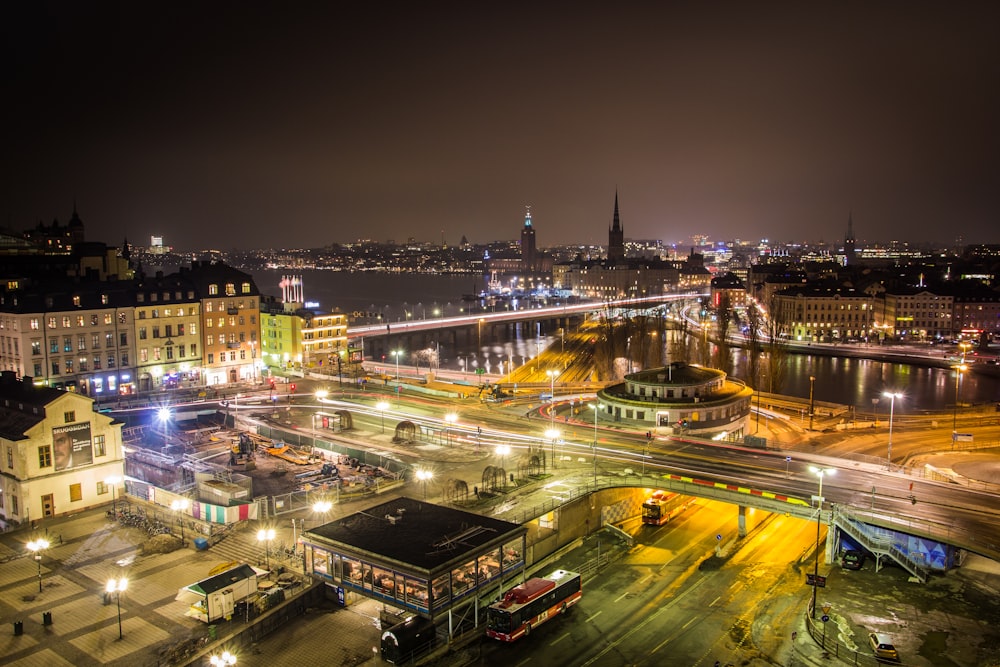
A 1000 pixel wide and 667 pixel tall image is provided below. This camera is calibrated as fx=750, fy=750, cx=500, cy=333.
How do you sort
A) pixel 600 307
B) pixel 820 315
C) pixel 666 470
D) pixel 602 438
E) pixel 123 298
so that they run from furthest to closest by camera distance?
pixel 600 307
pixel 820 315
pixel 123 298
pixel 602 438
pixel 666 470

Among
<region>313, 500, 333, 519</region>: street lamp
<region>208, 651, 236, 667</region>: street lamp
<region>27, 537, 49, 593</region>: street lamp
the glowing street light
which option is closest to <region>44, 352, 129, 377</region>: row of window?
the glowing street light

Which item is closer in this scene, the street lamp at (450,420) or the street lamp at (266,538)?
A: the street lamp at (266,538)

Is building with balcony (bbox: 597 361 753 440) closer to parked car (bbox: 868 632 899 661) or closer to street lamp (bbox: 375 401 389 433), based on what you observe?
street lamp (bbox: 375 401 389 433)

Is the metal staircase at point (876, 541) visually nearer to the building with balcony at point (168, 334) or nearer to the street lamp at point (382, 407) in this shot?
the street lamp at point (382, 407)

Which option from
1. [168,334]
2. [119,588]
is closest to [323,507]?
[119,588]

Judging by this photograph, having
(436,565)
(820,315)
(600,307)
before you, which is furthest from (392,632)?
(600,307)

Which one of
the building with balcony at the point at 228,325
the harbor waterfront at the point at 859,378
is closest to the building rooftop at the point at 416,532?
the building with balcony at the point at 228,325

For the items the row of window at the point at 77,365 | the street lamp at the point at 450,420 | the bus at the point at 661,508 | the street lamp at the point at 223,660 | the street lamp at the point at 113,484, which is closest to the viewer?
the street lamp at the point at 223,660

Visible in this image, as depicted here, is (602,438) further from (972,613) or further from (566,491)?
(972,613)
